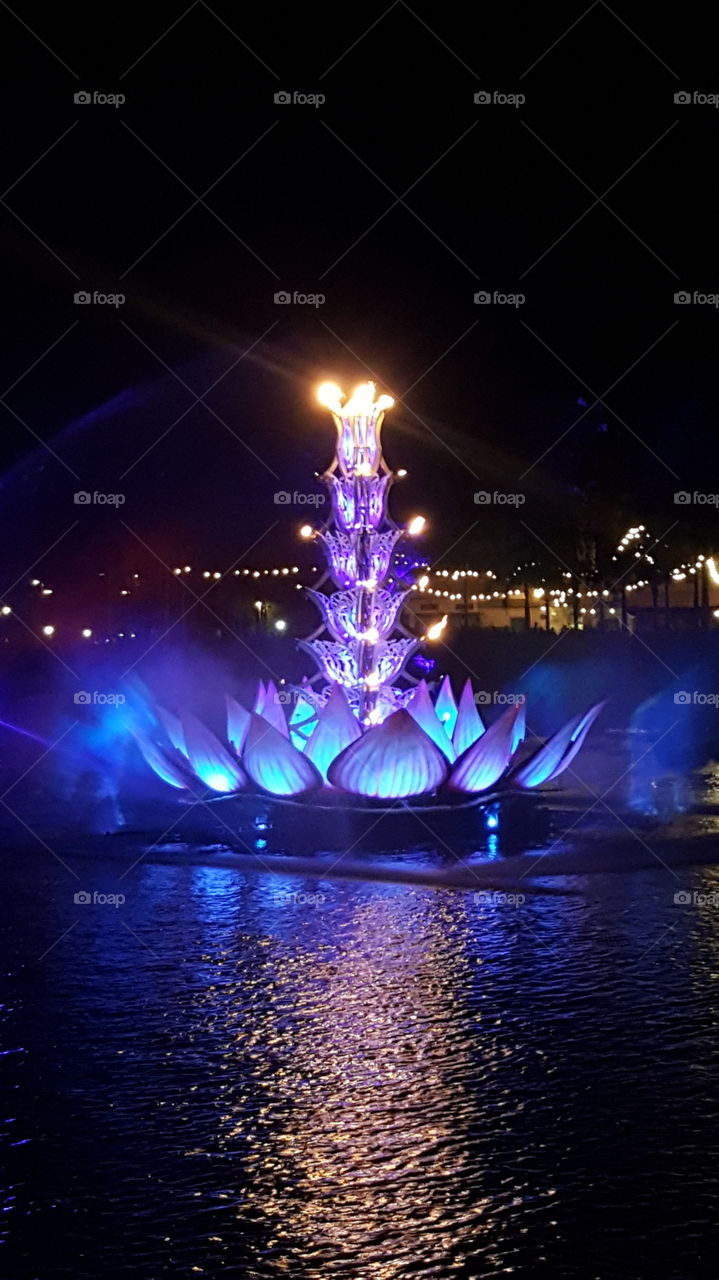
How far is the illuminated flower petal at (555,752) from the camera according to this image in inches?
457

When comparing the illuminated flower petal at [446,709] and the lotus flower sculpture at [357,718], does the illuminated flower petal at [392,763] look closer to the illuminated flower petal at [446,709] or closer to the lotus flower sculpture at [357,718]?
the lotus flower sculpture at [357,718]

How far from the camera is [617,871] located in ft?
33.0

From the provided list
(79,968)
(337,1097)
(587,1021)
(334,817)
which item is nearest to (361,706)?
(334,817)

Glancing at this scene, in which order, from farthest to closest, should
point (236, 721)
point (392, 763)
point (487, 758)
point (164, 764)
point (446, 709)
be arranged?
point (446, 709)
point (236, 721)
point (164, 764)
point (487, 758)
point (392, 763)

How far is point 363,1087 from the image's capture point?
5629 millimetres

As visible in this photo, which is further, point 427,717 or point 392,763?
point 427,717

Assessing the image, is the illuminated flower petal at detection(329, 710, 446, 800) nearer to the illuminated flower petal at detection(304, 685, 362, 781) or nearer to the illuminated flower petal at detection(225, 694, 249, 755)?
the illuminated flower petal at detection(304, 685, 362, 781)

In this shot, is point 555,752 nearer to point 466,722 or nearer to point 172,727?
point 466,722

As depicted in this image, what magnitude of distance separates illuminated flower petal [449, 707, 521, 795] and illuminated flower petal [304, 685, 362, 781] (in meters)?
0.97

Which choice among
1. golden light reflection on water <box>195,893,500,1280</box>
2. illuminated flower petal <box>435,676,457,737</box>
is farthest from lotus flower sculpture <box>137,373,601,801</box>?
golden light reflection on water <box>195,893,500,1280</box>

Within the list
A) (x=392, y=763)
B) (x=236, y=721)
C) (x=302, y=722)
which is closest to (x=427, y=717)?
(x=302, y=722)

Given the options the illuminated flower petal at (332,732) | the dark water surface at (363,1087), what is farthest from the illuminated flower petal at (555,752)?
the dark water surface at (363,1087)

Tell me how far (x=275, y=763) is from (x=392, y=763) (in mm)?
1022

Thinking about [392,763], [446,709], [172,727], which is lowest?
[392,763]
